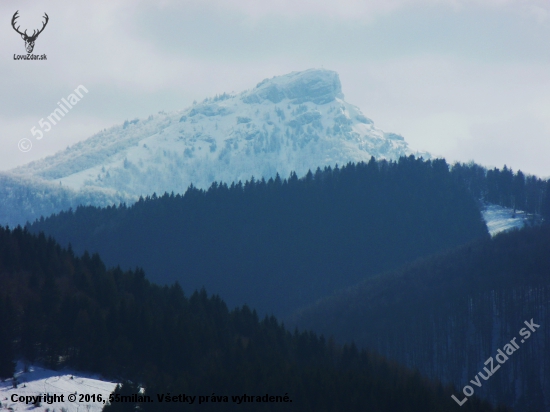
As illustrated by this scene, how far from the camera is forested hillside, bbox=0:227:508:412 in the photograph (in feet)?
247

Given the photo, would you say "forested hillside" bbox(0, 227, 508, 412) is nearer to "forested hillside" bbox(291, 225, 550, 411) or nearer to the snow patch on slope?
the snow patch on slope

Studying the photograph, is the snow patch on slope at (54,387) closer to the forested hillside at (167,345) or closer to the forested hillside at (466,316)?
the forested hillside at (167,345)

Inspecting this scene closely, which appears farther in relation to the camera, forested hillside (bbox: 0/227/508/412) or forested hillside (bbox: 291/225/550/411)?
forested hillside (bbox: 291/225/550/411)

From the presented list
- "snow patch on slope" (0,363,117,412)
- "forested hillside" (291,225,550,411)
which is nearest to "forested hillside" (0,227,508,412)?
"snow patch on slope" (0,363,117,412)

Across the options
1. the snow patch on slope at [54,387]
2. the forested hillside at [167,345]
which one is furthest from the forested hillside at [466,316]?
the snow patch on slope at [54,387]

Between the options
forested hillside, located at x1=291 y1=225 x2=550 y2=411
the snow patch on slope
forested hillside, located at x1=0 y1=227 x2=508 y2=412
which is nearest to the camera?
the snow patch on slope

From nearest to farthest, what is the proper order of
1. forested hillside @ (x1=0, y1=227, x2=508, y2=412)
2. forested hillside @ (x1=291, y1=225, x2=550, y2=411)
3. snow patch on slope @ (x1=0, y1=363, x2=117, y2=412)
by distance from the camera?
snow patch on slope @ (x1=0, y1=363, x2=117, y2=412), forested hillside @ (x1=0, y1=227, x2=508, y2=412), forested hillside @ (x1=291, y1=225, x2=550, y2=411)

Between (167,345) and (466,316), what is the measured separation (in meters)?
96.0

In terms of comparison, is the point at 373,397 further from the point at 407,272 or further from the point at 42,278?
the point at 407,272

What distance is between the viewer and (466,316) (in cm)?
17088

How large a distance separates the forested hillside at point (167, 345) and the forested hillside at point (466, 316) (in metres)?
55.8

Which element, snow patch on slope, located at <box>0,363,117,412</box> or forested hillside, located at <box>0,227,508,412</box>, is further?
forested hillside, located at <box>0,227,508,412</box>

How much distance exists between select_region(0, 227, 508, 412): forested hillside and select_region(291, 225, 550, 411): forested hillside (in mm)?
55804

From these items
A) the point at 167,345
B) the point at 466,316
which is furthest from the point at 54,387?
the point at 466,316
